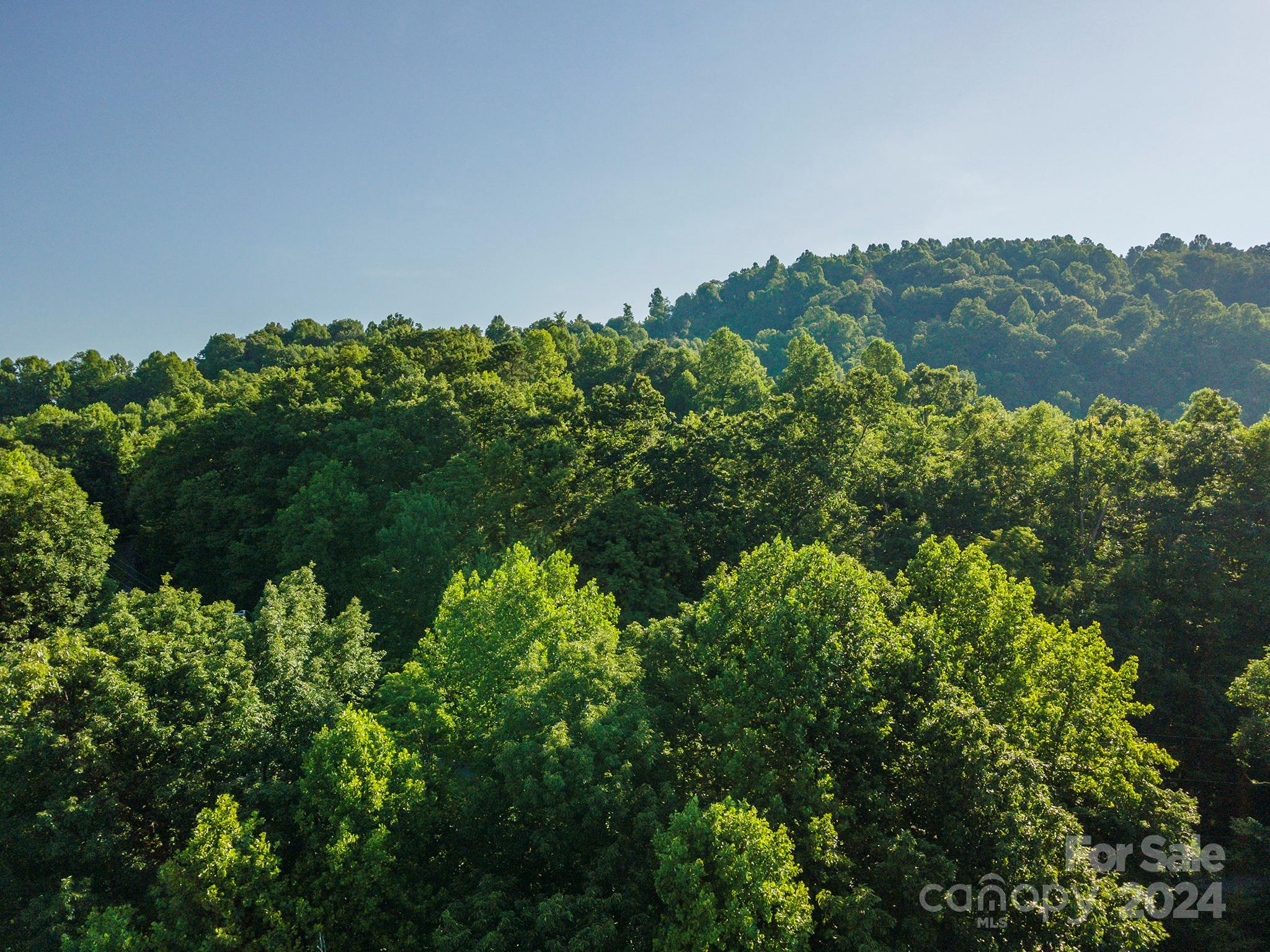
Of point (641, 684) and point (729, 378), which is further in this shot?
point (729, 378)

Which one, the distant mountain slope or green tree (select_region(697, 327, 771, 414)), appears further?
the distant mountain slope

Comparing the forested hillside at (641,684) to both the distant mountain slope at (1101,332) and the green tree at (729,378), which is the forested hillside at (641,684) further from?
the distant mountain slope at (1101,332)

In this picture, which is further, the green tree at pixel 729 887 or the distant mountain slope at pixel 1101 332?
the distant mountain slope at pixel 1101 332

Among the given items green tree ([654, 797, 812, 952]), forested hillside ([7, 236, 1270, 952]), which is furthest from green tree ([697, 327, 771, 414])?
green tree ([654, 797, 812, 952])

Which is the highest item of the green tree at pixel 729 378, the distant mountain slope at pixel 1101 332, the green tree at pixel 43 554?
the distant mountain slope at pixel 1101 332

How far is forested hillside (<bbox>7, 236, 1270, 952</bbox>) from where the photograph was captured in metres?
15.6

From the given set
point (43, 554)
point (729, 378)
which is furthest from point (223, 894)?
point (729, 378)

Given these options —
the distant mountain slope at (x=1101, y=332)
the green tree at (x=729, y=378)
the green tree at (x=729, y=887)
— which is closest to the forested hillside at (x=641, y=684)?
the green tree at (x=729, y=887)

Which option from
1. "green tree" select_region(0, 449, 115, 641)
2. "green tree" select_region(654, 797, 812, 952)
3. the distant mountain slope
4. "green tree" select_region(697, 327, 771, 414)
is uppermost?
the distant mountain slope

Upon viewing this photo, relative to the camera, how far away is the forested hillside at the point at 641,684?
15.6 meters

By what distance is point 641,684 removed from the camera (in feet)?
72.3

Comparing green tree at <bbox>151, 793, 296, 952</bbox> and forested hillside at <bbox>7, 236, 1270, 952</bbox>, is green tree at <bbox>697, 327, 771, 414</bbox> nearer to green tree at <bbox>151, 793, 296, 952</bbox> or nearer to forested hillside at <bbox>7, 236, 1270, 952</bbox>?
forested hillside at <bbox>7, 236, 1270, 952</bbox>

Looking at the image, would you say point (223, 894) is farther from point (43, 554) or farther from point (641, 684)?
point (43, 554)

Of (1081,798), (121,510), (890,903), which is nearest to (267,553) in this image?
(121,510)
